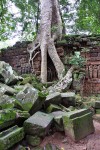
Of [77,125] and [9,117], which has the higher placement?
[9,117]

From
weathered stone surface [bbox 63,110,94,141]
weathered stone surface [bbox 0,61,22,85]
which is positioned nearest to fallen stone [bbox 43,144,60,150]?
weathered stone surface [bbox 63,110,94,141]

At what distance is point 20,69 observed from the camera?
7.13 meters

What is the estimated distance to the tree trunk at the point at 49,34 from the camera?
6441 millimetres

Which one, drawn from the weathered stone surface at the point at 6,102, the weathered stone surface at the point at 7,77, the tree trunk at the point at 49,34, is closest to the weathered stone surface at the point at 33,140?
the weathered stone surface at the point at 6,102

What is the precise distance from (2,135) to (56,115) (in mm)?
988

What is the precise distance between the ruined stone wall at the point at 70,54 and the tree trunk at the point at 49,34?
272 millimetres

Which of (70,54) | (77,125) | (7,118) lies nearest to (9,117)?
(7,118)

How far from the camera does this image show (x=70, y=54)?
679 cm

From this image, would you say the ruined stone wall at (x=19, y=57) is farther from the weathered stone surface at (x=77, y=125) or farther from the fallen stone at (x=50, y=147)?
the fallen stone at (x=50, y=147)

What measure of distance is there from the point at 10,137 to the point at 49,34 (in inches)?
187

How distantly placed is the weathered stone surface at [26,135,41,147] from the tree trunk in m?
3.32

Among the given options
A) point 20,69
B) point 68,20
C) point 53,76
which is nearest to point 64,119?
point 53,76

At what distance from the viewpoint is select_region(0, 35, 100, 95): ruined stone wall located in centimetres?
616

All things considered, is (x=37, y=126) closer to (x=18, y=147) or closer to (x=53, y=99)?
(x=18, y=147)
